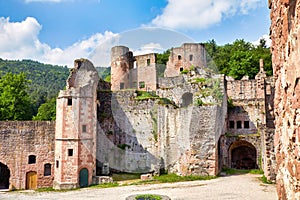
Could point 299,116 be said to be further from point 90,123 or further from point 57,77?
point 57,77

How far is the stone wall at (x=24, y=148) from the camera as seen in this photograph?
21.9 m

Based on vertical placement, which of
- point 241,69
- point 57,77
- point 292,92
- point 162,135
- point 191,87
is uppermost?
point 57,77

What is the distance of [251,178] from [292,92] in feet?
58.4

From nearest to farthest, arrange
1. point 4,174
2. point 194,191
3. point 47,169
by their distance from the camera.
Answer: point 194,191 < point 47,169 < point 4,174

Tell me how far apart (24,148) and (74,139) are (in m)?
4.32

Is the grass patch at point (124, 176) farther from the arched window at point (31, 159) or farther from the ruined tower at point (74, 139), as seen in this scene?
the arched window at point (31, 159)

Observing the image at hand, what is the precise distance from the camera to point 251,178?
20141 millimetres

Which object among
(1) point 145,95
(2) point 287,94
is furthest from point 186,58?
(2) point 287,94

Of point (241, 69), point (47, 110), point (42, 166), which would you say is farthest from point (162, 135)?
point (47, 110)

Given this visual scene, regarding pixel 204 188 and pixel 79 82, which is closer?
pixel 204 188

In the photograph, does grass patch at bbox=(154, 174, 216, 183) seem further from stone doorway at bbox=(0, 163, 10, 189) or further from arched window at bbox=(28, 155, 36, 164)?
stone doorway at bbox=(0, 163, 10, 189)

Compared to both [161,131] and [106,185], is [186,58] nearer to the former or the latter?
[161,131]

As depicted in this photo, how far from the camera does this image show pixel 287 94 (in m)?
4.54

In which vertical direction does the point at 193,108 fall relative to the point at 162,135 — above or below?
above
